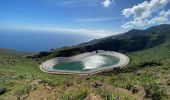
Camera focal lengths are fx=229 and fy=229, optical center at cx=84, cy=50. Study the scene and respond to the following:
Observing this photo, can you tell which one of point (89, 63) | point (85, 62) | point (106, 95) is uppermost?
point (106, 95)

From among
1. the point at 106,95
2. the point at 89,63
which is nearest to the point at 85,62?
the point at 89,63

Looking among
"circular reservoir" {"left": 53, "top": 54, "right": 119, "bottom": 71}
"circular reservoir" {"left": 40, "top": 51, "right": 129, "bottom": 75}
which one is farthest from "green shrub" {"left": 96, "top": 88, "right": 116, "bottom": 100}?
"circular reservoir" {"left": 53, "top": 54, "right": 119, "bottom": 71}

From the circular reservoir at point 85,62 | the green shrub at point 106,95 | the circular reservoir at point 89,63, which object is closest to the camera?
the green shrub at point 106,95

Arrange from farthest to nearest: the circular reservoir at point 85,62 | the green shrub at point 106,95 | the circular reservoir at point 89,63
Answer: the circular reservoir at point 89,63 < the circular reservoir at point 85,62 < the green shrub at point 106,95

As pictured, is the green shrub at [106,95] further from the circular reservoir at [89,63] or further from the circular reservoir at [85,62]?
the circular reservoir at [89,63]

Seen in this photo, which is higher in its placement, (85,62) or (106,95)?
(106,95)

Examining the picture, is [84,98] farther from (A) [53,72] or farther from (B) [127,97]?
(A) [53,72]

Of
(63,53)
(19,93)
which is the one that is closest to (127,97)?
(19,93)

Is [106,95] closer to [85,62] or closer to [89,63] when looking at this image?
[89,63]

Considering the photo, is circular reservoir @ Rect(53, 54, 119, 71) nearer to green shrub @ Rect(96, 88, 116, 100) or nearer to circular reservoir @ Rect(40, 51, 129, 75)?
circular reservoir @ Rect(40, 51, 129, 75)

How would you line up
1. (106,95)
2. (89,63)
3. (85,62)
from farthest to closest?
(85,62) → (89,63) → (106,95)

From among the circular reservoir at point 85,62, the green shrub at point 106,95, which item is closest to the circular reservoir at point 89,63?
the circular reservoir at point 85,62
